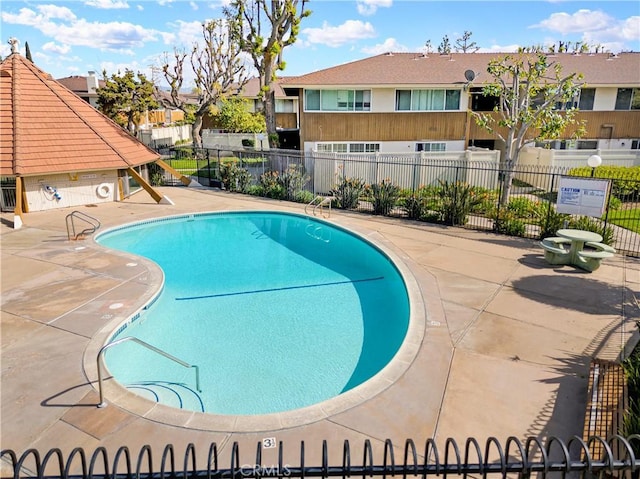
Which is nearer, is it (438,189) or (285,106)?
(438,189)

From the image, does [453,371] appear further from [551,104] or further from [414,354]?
[551,104]

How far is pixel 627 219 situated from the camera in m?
17.2

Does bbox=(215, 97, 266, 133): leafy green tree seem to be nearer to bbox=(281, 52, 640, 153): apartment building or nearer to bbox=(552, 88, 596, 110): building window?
bbox=(281, 52, 640, 153): apartment building

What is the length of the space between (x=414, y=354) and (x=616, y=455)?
3485mm

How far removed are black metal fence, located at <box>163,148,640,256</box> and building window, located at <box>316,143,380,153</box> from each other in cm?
249

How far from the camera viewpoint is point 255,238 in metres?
17.6

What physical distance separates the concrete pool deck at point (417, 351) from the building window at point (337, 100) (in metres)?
13.1

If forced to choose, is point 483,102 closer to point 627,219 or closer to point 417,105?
point 417,105

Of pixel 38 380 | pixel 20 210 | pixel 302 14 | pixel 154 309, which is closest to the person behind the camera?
pixel 38 380

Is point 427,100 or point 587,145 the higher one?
point 427,100

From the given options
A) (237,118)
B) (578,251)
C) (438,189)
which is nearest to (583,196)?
(578,251)

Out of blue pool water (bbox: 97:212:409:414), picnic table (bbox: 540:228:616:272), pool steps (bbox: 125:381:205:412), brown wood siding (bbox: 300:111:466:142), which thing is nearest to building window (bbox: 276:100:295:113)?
brown wood siding (bbox: 300:111:466:142)

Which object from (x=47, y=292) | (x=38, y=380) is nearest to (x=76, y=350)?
(x=38, y=380)

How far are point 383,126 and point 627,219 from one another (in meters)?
13.2
